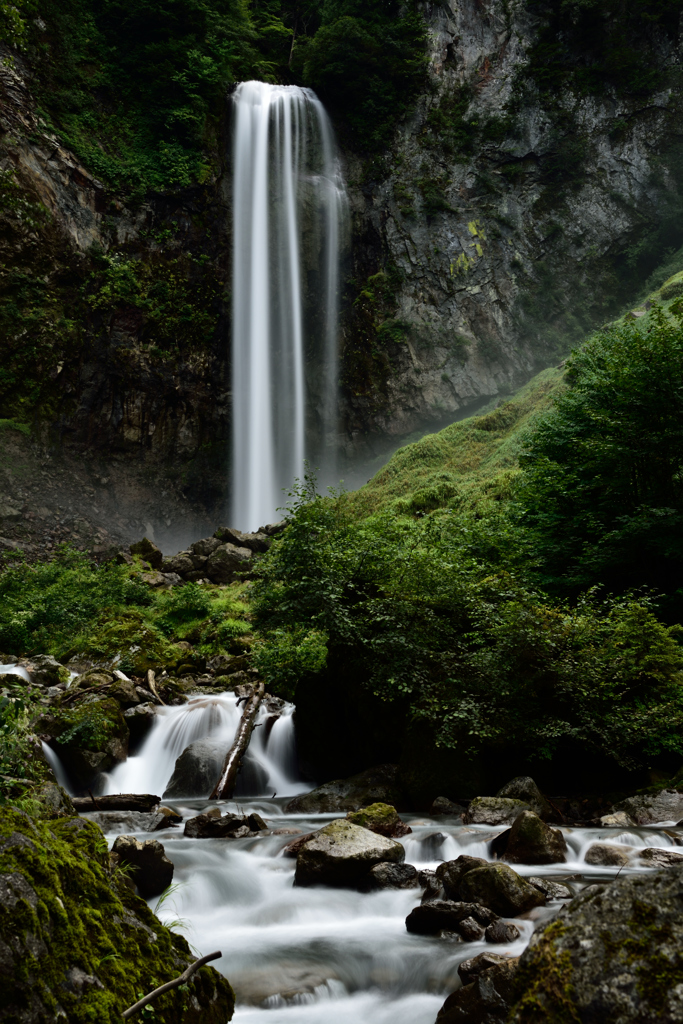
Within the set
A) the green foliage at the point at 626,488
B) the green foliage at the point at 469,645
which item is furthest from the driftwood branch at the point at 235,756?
the green foliage at the point at 626,488

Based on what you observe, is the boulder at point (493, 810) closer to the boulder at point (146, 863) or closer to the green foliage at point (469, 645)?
the green foliage at point (469, 645)

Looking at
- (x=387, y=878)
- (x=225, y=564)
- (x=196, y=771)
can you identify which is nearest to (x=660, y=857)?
(x=387, y=878)

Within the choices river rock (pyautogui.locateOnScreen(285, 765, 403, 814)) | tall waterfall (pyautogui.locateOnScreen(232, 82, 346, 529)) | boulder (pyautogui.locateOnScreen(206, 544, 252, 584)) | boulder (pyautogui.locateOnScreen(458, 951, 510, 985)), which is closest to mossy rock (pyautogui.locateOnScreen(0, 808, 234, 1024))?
boulder (pyautogui.locateOnScreen(458, 951, 510, 985))

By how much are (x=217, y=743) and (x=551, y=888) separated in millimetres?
7032

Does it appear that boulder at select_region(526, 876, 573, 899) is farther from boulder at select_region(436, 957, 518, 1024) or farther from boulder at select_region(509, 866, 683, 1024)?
boulder at select_region(509, 866, 683, 1024)

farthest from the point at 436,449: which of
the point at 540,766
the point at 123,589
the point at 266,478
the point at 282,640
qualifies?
the point at 540,766

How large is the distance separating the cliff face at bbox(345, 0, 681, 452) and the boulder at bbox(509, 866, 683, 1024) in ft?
117

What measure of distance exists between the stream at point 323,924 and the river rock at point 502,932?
0.06 m

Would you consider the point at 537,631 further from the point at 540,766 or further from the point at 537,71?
the point at 537,71

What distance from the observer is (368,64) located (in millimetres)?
37094

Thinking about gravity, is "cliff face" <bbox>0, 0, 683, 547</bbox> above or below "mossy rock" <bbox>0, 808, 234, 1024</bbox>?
above

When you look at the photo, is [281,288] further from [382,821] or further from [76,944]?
[76,944]

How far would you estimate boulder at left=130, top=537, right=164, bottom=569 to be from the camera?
2530 cm

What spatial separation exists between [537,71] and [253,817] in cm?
4357
